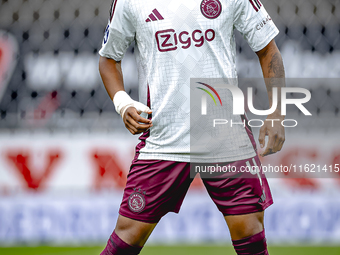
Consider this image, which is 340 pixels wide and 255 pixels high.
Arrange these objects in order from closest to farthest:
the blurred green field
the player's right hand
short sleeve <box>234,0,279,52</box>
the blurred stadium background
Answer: the player's right hand → short sleeve <box>234,0,279,52</box> → the blurred green field → the blurred stadium background

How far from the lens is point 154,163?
1320mm

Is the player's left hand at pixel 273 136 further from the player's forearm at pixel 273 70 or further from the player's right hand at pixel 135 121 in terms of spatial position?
the player's right hand at pixel 135 121

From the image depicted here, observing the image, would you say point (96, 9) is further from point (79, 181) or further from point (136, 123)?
point (136, 123)

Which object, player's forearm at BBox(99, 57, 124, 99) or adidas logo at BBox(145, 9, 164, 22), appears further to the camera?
player's forearm at BBox(99, 57, 124, 99)

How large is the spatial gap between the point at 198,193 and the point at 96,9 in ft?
4.66

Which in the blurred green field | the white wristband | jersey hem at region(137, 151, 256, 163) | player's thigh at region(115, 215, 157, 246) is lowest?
the blurred green field

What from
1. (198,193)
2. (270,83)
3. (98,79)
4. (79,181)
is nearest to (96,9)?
(98,79)

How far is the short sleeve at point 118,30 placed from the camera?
1339mm

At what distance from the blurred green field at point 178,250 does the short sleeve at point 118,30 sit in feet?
4.60

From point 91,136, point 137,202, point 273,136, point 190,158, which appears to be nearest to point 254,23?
point 273,136

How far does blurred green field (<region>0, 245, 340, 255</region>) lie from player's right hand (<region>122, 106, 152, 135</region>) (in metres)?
1.31

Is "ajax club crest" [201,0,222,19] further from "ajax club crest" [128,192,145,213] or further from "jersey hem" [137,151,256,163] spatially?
"ajax club crest" [128,192,145,213]

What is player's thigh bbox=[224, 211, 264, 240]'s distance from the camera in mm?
1259

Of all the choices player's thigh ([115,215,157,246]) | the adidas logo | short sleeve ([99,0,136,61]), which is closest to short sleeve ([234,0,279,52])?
the adidas logo
